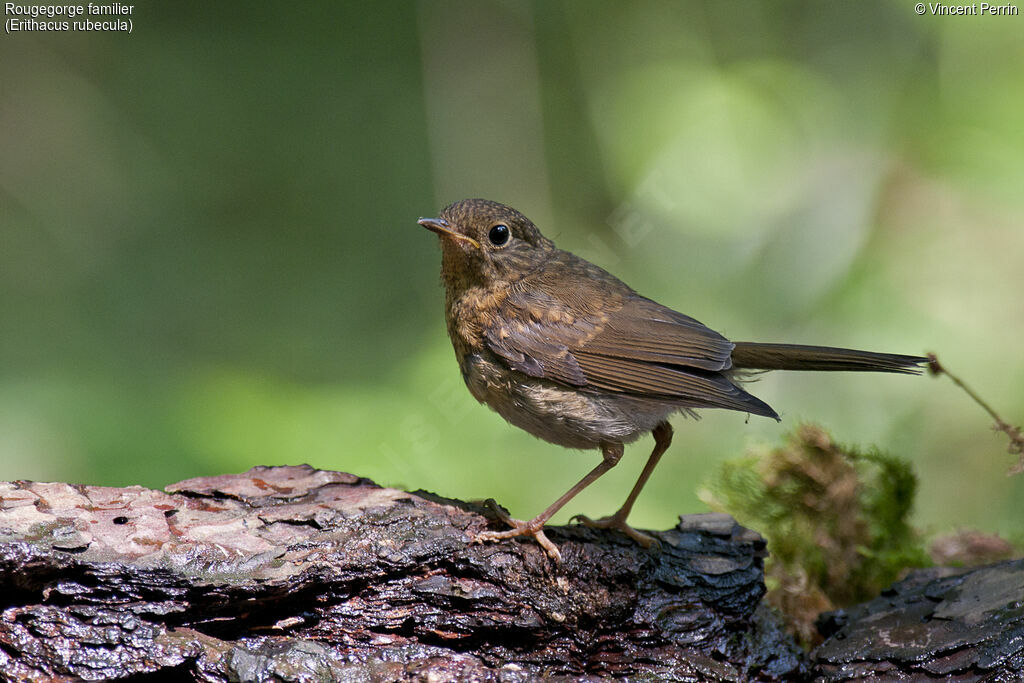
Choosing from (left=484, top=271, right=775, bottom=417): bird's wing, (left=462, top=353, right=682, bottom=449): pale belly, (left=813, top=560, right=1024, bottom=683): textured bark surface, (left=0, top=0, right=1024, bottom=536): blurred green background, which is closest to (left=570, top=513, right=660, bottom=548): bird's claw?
(left=462, top=353, right=682, bottom=449): pale belly

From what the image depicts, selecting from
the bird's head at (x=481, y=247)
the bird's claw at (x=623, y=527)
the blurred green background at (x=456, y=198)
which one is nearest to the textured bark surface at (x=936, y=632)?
the bird's claw at (x=623, y=527)

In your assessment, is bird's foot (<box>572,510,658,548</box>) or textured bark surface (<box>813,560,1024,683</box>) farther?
bird's foot (<box>572,510,658,548</box>)

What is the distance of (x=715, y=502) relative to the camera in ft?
14.8

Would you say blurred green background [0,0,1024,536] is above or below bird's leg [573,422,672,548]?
above

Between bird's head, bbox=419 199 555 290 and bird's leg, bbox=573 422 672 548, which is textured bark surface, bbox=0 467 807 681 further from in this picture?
bird's head, bbox=419 199 555 290

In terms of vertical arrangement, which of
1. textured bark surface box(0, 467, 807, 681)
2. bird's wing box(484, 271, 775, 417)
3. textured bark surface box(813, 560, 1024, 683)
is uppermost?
bird's wing box(484, 271, 775, 417)

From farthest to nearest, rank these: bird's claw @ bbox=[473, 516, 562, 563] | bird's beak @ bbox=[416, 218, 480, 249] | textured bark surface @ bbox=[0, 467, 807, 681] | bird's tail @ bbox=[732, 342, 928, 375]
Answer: bird's beak @ bbox=[416, 218, 480, 249], bird's tail @ bbox=[732, 342, 928, 375], bird's claw @ bbox=[473, 516, 562, 563], textured bark surface @ bbox=[0, 467, 807, 681]

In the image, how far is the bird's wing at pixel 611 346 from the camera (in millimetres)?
3635

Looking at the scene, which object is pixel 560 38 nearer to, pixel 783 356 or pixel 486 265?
pixel 486 265

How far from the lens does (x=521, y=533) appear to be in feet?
11.1

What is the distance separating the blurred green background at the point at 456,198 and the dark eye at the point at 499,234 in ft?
4.90

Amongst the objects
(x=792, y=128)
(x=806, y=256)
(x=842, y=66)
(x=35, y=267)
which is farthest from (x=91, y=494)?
(x=842, y=66)

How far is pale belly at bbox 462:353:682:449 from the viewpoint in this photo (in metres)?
3.71

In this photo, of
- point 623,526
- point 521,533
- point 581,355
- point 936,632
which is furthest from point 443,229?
point 936,632
